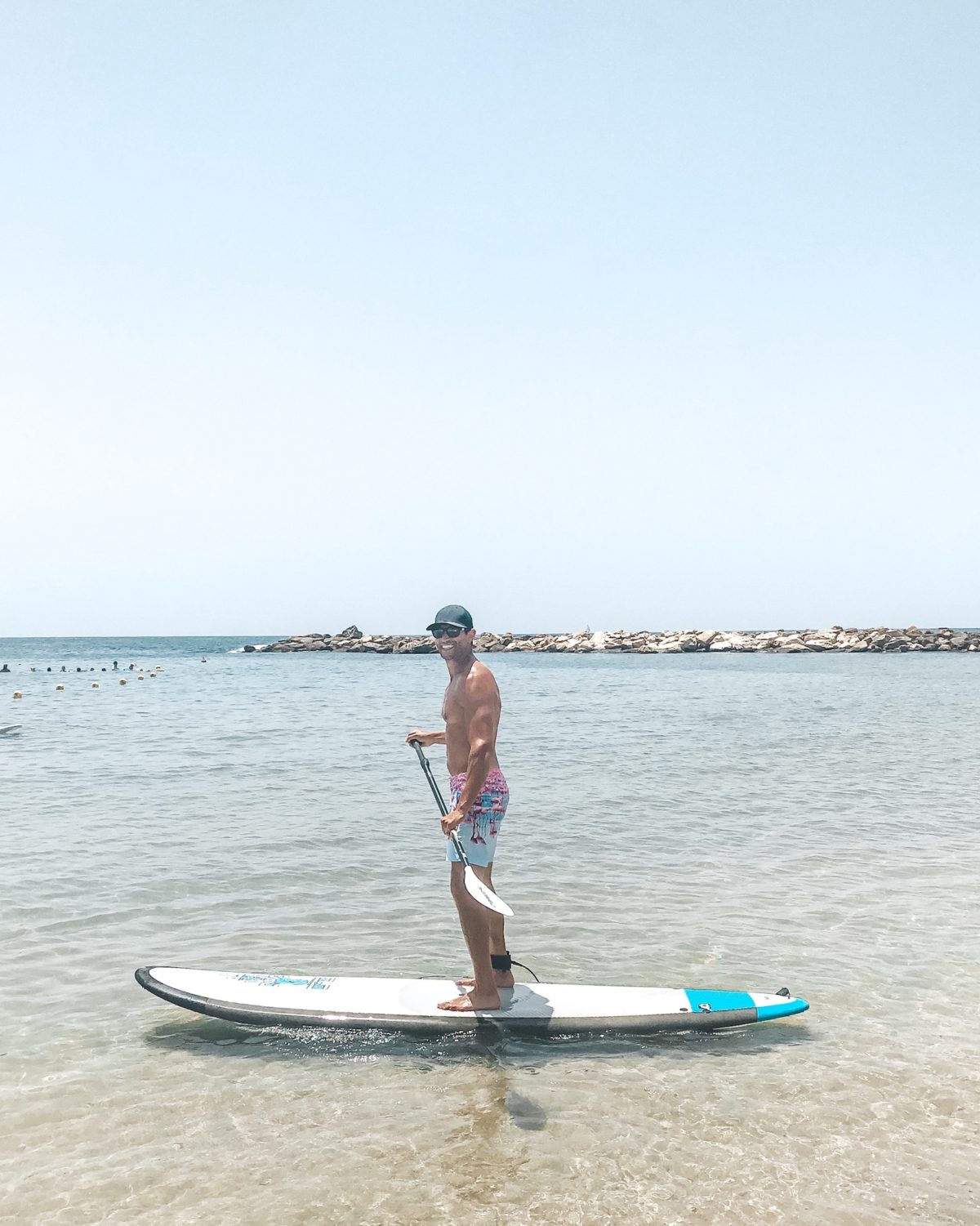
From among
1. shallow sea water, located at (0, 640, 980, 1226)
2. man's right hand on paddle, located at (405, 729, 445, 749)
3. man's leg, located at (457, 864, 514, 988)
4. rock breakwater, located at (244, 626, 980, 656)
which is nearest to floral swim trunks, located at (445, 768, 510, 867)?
man's leg, located at (457, 864, 514, 988)

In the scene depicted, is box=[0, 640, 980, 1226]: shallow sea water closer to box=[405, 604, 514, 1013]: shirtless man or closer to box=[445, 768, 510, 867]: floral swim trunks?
box=[405, 604, 514, 1013]: shirtless man

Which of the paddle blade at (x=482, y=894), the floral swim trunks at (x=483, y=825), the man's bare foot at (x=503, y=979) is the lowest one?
the man's bare foot at (x=503, y=979)

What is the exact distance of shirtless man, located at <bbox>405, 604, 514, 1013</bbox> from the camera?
20.2ft

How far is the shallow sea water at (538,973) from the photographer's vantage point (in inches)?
182

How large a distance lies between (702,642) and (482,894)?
8290 centimetres

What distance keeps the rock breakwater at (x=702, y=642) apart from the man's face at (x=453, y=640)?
266 feet

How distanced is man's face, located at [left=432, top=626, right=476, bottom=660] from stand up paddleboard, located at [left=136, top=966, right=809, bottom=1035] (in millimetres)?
2356

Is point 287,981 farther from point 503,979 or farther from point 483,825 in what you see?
point 483,825

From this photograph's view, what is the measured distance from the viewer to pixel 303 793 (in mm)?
15711

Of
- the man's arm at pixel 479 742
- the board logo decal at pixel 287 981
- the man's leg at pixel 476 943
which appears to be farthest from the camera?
the board logo decal at pixel 287 981

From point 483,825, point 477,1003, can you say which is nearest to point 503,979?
point 477,1003

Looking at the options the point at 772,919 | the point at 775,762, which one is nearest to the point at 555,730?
the point at 775,762

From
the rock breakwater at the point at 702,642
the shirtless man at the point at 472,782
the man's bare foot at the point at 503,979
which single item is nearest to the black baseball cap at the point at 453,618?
the shirtless man at the point at 472,782

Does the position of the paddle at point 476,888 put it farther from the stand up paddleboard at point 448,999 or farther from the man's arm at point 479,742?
the stand up paddleboard at point 448,999
